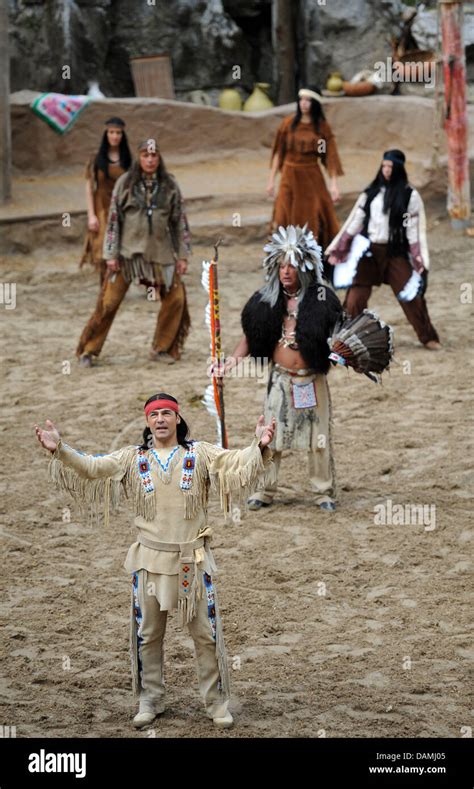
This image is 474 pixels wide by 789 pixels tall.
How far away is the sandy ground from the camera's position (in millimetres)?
5871

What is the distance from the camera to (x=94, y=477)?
5.73m

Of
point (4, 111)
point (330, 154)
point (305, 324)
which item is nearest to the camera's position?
point (305, 324)

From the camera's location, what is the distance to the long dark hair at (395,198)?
10.8m

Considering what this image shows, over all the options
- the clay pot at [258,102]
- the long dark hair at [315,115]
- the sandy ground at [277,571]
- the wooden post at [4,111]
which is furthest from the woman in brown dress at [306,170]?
the clay pot at [258,102]

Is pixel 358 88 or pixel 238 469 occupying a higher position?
pixel 358 88

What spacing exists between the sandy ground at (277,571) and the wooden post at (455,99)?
12.0ft

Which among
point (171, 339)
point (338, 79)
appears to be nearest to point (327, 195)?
point (171, 339)

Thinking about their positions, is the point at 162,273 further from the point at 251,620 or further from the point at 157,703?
the point at 157,703

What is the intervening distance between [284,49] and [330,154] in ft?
23.5

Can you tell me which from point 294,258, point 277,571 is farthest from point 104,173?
point 277,571

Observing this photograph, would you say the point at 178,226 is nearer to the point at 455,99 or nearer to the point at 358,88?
the point at 455,99

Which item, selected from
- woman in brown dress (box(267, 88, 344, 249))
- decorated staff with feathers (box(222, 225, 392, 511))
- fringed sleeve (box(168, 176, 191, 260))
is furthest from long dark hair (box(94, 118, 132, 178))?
decorated staff with feathers (box(222, 225, 392, 511))

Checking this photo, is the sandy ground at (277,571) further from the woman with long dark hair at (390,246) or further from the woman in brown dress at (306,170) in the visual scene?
the woman in brown dress at (306,170)

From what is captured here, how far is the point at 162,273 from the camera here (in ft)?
36.2
